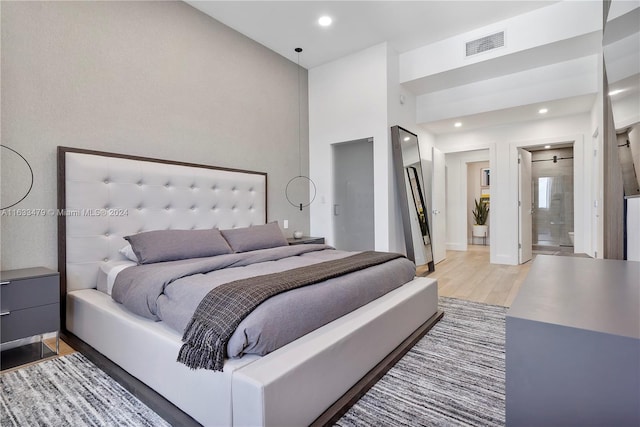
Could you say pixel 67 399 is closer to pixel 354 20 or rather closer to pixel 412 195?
pixel 412 195

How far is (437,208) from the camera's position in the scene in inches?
215

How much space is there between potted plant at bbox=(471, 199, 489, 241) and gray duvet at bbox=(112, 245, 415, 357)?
580cm

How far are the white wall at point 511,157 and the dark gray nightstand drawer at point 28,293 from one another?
18.6 ft

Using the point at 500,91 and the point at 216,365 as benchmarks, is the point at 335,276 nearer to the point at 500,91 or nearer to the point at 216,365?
the point at 216,365

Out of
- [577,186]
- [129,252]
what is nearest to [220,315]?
[129,252]

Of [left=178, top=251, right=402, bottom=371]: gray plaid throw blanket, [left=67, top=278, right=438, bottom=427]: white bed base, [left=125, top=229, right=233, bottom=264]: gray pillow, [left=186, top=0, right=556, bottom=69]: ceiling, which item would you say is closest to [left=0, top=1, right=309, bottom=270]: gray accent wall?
[left=186, top=0, right=556, bottom=69]: ceiling

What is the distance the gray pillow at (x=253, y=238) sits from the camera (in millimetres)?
3053

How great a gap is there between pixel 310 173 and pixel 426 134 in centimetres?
220

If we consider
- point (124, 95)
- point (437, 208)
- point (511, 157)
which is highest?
point (124, 95)

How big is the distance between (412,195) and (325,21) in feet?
7.97

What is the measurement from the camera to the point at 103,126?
2.62 metres

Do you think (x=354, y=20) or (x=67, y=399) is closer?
(x=67, y=399)

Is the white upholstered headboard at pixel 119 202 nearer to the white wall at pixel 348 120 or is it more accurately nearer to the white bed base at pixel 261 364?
the white bed base at pixel 261 364

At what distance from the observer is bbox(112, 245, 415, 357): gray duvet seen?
4.39 feet
